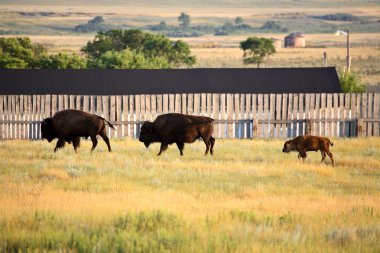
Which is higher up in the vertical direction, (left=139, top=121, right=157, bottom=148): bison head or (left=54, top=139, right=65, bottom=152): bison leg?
(left=139, top=121, right=157, bottom=148): bison head

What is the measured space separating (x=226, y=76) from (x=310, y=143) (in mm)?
16820

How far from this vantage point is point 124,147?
26.8 metres

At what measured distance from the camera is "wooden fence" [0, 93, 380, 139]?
3222cm

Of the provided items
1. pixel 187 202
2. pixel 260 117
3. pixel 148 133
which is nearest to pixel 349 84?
pixel 260 117

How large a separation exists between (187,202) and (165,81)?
23065 millimetres

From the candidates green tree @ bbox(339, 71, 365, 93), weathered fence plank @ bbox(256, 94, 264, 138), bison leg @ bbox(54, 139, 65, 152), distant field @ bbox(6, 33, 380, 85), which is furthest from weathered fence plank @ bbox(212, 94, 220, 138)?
distant field @ bbox(6, 33, 380, 85)

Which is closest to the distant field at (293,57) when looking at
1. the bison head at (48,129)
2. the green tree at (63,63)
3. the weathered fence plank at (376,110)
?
the green tree at (63,63)

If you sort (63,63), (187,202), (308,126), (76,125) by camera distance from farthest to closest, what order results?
(63,63) → (308,126) → (76,125) → (187,202)

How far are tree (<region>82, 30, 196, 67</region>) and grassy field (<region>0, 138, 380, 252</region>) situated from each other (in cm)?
5885

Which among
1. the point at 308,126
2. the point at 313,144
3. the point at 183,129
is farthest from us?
the point at 308,126

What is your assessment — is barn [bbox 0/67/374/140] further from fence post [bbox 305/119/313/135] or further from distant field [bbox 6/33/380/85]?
distant field [bbox 6/33/380/85]

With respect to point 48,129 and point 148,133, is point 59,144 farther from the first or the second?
point 148,133

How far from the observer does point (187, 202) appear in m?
15.0

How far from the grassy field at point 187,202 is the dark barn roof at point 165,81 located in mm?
12368
